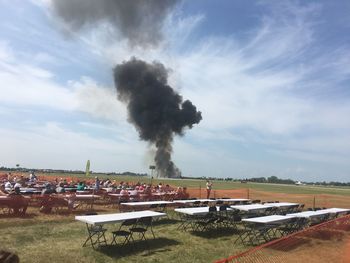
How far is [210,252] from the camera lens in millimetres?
9984

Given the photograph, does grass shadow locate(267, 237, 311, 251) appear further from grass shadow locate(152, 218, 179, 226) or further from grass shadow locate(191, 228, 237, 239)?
grass shadow locate(152, 218, 179, 226)

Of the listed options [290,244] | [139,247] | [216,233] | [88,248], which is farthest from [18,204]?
[290,244]

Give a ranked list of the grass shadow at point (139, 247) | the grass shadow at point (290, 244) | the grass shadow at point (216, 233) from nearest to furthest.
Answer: the grass shadow at point (290, 244) < the grass shadow at point (139, 247) < the grass shadow at point (216, 233)

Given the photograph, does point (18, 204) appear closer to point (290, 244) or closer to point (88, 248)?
point (88, 248)

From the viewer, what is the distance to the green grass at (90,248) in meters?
8.98

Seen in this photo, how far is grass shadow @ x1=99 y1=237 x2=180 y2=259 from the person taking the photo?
9.43 m

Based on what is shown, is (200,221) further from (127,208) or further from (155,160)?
(155,160)

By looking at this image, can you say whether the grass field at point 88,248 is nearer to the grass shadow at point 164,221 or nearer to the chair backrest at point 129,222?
the grass shadow at point 164,221

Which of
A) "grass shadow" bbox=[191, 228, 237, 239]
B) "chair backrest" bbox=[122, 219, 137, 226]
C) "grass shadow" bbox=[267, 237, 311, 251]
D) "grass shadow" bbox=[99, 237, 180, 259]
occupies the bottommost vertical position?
"grass shadow" bbox=[99, 237, 180, 259]

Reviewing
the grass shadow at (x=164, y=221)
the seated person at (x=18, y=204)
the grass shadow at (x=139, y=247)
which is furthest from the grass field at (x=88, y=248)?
the seated person at (x=18, y=204)

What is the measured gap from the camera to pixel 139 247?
1017cm

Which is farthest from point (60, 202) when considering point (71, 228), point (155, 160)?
point (155, 160)

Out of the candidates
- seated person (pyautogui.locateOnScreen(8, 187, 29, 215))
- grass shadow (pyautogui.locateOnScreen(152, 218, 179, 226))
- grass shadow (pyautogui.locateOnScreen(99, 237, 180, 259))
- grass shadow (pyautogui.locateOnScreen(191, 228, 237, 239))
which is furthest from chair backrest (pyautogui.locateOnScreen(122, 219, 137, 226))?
seated person (pyautogui.locateOnScreen(8, 187, 29, 215))

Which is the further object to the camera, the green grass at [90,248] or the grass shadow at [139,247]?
the grass shadow at [139,247]
